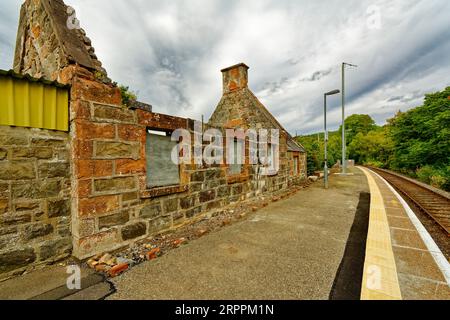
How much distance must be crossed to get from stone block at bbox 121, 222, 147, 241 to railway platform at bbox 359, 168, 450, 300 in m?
3.52

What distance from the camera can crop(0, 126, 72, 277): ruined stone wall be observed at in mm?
2664

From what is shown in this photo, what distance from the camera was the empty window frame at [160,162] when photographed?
4129mm

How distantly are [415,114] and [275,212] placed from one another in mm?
23881

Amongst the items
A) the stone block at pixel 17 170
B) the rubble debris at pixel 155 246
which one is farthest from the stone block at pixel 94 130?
the rubble debris at pixel 155 246

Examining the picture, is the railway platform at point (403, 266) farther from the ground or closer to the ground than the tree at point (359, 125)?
closer to the ground

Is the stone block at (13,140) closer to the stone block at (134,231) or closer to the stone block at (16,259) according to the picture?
the stone block at (16,259)

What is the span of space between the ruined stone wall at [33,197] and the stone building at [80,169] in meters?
0.01

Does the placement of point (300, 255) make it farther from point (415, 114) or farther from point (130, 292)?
point (415, 114)

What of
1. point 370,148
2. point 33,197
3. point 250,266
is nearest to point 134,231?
point 33,197

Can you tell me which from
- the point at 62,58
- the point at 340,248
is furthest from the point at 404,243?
the point at 62,58

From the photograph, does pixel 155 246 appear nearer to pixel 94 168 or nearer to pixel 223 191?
pixel 94 168

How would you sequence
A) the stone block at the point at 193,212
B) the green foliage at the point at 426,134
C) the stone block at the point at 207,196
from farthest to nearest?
the green foliage at the point at 426,134, the stone block at the point at 207,196, the stone block at the point at 193,212

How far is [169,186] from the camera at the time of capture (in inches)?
172

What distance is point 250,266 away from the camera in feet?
9.53
